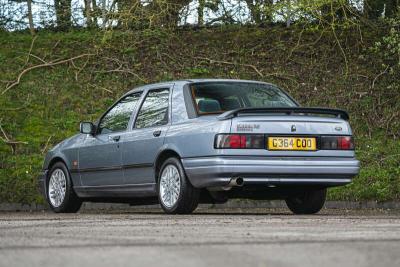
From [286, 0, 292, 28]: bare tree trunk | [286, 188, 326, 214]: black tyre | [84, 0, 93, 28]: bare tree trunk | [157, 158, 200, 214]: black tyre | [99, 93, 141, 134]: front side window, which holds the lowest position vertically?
[286, 188, 326, 214]: black tyre

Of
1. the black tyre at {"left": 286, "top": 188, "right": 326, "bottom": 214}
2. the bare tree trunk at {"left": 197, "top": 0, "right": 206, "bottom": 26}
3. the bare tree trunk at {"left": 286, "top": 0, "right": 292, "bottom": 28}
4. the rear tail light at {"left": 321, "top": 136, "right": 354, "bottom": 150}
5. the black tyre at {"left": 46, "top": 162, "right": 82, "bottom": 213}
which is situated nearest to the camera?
the rear tail light at {"left": 321, "top": 136, "right": 354, "bottom": 150}

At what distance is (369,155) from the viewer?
18203 mm

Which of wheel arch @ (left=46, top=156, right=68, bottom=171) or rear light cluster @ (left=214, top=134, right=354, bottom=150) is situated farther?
wheel arch @ (left=46, top=156, right=68, bottom=171)

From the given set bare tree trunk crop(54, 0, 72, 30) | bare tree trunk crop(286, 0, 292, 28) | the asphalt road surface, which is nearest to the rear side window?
the asphalt road surface

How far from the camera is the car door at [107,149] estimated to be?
12664mm

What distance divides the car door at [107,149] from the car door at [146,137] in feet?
0.63

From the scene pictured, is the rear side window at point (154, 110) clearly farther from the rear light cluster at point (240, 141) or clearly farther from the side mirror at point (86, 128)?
the rear light cluster at point (240, 141)

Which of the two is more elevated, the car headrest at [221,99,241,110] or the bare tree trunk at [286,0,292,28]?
the bare tree trunk at [286,0,292,28]

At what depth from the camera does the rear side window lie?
12141mm

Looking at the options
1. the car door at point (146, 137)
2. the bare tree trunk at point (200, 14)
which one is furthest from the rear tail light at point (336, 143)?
the bare tree trunk at point (200, 14)

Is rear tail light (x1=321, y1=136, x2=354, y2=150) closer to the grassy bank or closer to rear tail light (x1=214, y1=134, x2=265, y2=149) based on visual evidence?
rear tail light (x1=214, y1=134, x2=265, y2=149)

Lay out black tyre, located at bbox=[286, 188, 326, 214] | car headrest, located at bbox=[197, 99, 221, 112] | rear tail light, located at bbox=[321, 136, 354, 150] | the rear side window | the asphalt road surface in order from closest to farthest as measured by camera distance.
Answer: the asphalt road surface < rear tail light, located at bbox=[321, 136, 354, 150] < car headrest, located at bbox=[197, 99, 221, 112] < the rear side window < black tyre, located at bbox=[286, 188, 326, 214]

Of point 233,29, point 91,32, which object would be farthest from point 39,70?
point 233,29

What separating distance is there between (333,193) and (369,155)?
2686 mm
